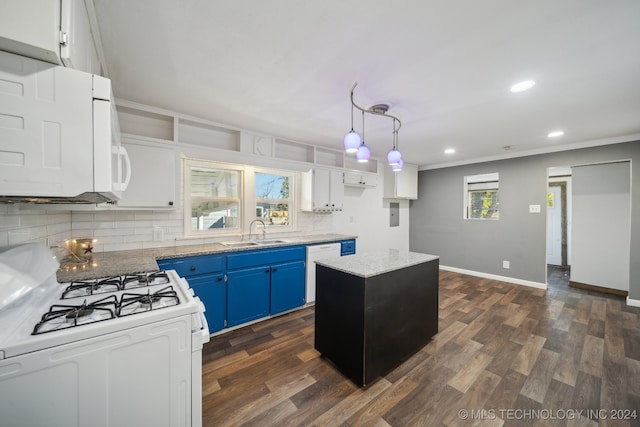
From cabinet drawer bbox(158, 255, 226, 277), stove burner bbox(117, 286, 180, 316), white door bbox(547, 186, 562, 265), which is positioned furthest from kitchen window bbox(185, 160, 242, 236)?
white door bbox(547, 186, 562, 265)

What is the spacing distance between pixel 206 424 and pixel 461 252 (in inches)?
204

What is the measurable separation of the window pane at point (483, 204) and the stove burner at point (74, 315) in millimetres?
5685

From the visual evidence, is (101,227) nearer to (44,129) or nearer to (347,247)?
(44,129)

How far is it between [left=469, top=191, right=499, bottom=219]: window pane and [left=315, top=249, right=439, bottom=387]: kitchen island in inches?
131

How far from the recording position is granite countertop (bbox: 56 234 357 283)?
159 cm

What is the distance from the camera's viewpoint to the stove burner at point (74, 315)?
93cm

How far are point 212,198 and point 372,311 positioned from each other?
7.63 ft

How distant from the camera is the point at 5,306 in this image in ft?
3.22

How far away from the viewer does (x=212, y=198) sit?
3.07m

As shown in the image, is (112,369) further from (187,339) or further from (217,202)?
(217,202)

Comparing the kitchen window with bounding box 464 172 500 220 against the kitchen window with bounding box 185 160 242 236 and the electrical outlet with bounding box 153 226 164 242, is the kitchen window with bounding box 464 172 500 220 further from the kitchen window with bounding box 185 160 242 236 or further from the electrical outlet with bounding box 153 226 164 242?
the electrical outlet with bounding box 153 226 164 242

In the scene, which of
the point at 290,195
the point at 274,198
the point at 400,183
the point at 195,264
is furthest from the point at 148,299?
the point at 400,183

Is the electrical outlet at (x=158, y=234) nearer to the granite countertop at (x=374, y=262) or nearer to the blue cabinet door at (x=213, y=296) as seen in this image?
the blue cabinet door at (x=213, y=296)

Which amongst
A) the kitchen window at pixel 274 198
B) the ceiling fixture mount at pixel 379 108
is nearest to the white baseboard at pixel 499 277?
the kitchen window at pixel 274 198
